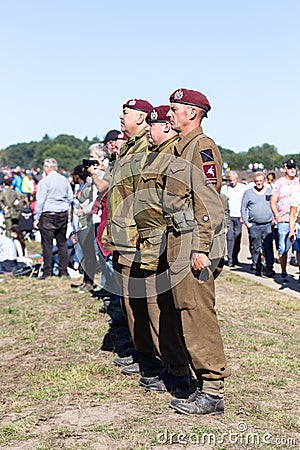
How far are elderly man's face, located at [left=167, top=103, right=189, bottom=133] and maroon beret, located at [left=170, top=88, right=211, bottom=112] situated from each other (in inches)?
1.4

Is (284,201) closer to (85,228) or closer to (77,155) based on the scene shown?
(85,228)

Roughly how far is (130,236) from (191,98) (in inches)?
59.7

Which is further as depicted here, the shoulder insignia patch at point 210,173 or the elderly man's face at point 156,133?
the elderly man's face at point 156,133

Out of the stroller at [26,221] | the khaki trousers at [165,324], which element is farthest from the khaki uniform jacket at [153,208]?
the stroller at [26,221]

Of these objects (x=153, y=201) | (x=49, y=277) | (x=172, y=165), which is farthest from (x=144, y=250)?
(x=49, y=277)

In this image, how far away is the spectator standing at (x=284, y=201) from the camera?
11414 mm

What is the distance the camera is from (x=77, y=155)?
14200 cm

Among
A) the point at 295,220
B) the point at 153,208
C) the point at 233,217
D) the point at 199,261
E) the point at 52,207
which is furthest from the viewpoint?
the point at 233,217

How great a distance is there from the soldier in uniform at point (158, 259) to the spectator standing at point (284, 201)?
6.08m

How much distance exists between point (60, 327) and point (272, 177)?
29.2 ft

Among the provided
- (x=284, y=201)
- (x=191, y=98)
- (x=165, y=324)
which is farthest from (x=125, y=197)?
(x=284, y=201)

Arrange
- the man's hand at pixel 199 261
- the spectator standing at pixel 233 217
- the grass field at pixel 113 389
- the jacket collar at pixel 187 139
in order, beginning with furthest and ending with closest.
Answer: the spectator standing at pixel 233 217 → the jacket collar at pixel 187 139 → the man's hand at pixel 199 261 → the grass field at pixel 113 389

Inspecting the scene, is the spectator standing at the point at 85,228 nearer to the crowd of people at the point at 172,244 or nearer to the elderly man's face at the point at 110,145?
the elderly man's face at the point at 110,145

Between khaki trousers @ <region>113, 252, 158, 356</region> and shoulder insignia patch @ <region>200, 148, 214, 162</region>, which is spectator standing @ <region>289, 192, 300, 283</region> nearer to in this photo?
khaki trousers @ <region>113, 252, 158, 356</region>
